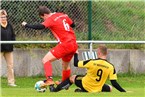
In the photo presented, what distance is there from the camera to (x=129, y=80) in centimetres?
1719

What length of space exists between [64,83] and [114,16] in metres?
6.03

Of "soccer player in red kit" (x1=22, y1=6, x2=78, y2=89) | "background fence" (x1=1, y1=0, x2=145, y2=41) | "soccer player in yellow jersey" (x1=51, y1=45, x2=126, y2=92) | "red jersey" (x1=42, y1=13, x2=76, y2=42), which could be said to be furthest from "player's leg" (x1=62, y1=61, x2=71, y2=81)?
"background fence" (x1=1, y1=0, x2=145, y2=41)

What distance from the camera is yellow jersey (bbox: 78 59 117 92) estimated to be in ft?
40.5

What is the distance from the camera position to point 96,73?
12383 millimetres

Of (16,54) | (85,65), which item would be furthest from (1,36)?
(85,65)

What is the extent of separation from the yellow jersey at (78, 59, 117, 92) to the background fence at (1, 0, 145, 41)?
5121 millimetres

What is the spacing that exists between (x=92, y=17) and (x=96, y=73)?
5.76 m

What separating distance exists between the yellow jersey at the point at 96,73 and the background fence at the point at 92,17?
5.12 meters

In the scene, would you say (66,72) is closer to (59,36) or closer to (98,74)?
(59,36)

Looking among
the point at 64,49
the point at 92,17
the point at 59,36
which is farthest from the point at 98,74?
the point at 92,17

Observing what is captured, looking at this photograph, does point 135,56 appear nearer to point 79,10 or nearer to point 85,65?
point 79,10

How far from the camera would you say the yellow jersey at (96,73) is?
12.3 metres

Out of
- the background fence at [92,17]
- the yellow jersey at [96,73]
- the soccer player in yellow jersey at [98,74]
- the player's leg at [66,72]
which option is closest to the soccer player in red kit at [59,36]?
the player's leg at [66,72]

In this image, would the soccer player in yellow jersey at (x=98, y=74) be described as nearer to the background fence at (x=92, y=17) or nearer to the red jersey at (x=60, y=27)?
the red jersey at (x=60, y=27)
